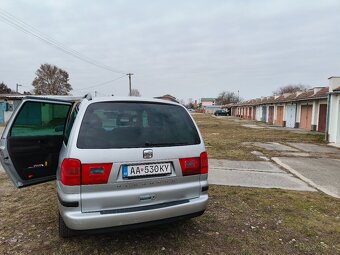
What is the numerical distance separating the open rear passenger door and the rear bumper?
3.33 ft

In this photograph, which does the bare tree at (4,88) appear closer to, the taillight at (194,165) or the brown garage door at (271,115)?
the brown garage door at (271,115)

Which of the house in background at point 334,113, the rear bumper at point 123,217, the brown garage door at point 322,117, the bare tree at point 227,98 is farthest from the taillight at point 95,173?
the bare tree at point 227,98

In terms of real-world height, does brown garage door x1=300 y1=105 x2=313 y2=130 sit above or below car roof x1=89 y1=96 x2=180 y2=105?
below

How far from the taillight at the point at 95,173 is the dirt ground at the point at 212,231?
96 cm

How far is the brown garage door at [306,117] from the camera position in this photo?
83.5 ft

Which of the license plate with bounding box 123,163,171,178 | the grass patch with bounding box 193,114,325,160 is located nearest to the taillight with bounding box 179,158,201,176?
the license plate with bounding box 123,163,171,178

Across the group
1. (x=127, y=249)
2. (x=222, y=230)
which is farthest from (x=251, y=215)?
(x=127, y=249)

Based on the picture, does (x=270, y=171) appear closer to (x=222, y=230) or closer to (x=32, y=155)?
(x=222, y=230)

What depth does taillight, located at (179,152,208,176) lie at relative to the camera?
3.16 m

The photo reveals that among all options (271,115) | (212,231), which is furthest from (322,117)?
(212,231)

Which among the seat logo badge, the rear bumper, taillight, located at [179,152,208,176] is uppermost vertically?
the seat logo badge

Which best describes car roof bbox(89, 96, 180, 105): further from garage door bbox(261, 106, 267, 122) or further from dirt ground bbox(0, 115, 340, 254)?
garage door bbox(261, 106, 267, 122)

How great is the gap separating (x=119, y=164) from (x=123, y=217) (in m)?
0.52

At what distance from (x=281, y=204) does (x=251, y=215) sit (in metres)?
0.85
